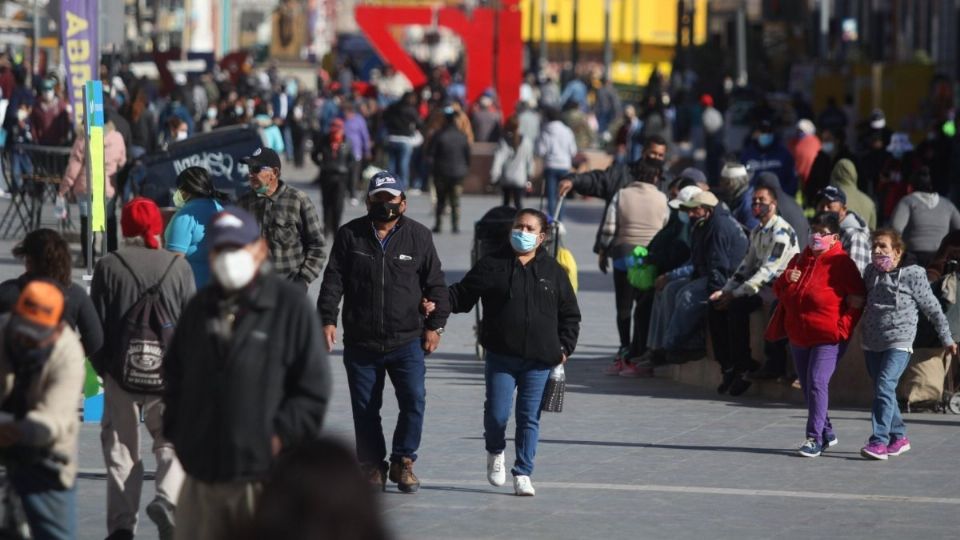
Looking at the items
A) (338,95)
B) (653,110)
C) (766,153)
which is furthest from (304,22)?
(766,153)

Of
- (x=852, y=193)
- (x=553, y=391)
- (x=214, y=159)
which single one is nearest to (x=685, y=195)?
(x=852, y=193)

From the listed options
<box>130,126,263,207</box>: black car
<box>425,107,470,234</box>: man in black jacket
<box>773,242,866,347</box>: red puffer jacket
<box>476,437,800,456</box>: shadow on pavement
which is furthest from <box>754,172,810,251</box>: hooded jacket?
<box>425,107,470,234</box>: man in black jacket

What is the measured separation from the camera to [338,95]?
41.6 m

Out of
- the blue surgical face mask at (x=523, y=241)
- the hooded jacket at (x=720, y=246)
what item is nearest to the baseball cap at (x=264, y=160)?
the blue surgical face mask at (x=523, y=241)

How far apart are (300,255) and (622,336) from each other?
4.84 m

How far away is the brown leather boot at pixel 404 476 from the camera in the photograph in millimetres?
10578

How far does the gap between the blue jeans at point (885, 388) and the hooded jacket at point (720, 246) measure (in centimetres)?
228

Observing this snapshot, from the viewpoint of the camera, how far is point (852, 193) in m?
17.1

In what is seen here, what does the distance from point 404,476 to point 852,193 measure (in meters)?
7.48

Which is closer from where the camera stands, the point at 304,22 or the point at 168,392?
the point at 168,392

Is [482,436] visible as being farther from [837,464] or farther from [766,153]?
[766,153]

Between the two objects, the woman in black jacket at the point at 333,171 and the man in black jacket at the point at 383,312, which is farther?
the woman in black jacket at the point at 333,171

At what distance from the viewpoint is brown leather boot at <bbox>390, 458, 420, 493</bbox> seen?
10578 millimetres

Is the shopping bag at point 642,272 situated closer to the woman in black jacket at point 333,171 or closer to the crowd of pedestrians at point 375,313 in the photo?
the crowd of pedestrians at point 375,313
